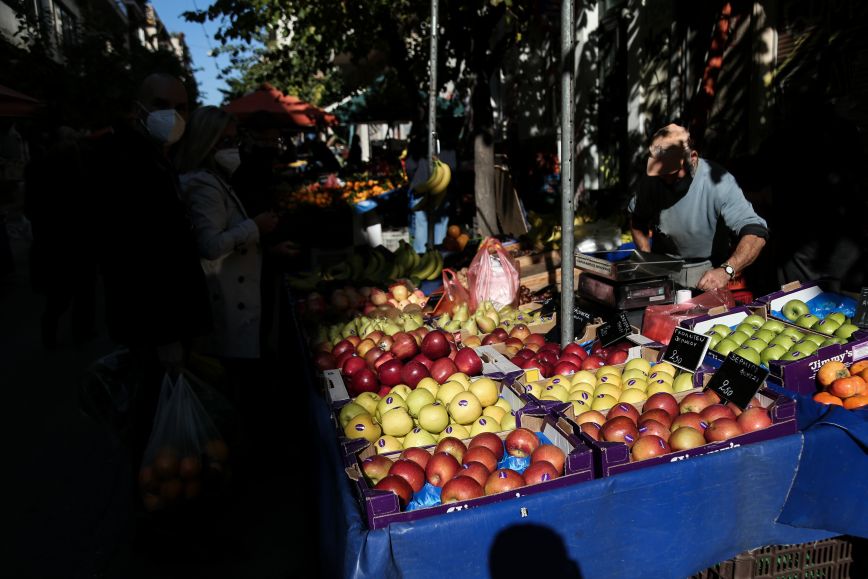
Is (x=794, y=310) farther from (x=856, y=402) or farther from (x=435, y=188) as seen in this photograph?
(x=435, y=188)

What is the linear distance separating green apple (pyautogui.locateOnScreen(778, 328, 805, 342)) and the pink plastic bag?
42cm

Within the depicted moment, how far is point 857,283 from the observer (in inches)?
189

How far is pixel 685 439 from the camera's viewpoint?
2.34 metres

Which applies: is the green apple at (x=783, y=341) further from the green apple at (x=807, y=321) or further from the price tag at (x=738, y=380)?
the price tag at (x=738, y=380)

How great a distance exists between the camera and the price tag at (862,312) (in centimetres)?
314

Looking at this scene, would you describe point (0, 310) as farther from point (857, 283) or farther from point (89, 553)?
point (857, 283)

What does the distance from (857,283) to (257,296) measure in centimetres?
423

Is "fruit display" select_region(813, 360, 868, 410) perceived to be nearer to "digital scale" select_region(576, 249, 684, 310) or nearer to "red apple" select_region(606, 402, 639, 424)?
"red apple" select_region(606, 402, 639, 424)

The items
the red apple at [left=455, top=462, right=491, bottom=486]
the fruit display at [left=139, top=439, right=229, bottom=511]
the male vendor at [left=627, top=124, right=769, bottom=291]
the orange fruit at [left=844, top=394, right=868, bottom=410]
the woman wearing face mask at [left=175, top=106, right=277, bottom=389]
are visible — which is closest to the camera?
the red apple at [left=455, top=462, right=491, bottom=486]

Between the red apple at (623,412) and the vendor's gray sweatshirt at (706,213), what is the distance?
1.74 m

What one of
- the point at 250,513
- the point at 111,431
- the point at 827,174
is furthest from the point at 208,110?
the point at 827,174

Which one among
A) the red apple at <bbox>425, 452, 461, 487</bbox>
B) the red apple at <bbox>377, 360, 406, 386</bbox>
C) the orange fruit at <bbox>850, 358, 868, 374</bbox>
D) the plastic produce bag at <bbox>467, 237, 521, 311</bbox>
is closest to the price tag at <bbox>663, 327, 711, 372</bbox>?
the orange fruit at <bbox>850, 358, 868, 374</bbox>

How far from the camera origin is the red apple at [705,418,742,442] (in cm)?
233

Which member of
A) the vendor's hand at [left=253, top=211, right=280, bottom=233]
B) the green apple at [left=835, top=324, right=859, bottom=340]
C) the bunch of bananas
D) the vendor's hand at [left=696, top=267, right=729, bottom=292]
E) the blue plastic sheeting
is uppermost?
the bunch of bananas
